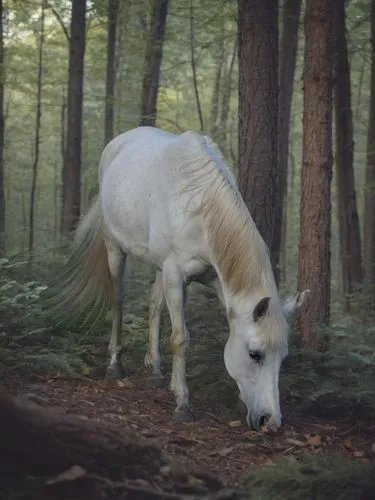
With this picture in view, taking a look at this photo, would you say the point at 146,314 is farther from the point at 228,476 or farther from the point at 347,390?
the point at 228,476

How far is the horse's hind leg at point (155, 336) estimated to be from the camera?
6.82 metres

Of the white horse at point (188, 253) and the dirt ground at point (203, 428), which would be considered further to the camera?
the white horse at point (188, 253)

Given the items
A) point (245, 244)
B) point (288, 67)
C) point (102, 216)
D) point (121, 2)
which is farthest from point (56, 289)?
point (121, 2)

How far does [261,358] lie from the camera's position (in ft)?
16.6

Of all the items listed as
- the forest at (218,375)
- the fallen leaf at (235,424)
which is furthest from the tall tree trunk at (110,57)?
the fallen leaf at (235,424)

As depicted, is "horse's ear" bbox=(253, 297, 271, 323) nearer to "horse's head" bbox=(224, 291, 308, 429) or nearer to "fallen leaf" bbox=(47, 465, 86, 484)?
"horse's head" bbox=(224, 291, 308, 429)

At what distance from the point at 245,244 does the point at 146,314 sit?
364 cm

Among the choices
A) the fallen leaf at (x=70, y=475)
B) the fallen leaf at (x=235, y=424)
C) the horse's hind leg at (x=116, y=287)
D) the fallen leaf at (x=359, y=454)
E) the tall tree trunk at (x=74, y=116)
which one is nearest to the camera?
the fallen leaf at (x=70, y=475)

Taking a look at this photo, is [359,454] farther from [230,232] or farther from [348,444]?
[230,232]

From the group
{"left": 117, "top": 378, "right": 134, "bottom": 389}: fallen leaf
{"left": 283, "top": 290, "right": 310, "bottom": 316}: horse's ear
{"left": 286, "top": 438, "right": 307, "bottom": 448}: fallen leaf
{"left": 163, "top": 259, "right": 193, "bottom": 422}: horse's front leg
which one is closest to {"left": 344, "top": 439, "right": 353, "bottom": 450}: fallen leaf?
{"left": 286, "top": 438, "right": 307, "bottom": 448}: fallen leaf

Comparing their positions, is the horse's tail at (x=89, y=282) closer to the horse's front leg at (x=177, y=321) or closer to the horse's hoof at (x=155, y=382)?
the horse's hoof at (x=155, y=382)


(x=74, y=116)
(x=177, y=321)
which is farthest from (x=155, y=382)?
(x=74, y=116)

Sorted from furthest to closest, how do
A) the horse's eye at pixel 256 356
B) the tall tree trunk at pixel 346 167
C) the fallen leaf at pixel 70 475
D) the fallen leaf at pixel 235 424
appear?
the tall tree trunk at pixel 346 167 → the fallen leaf at pixel 235 424 → the horse's eye at pixel 256 356 → the fallen leaf at pixel 70 475

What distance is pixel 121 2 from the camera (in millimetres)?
13852
